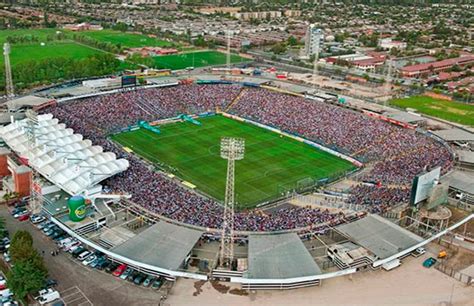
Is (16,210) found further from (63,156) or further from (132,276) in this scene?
(132,276)

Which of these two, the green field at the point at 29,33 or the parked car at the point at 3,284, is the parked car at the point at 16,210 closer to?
the parked car at the point at 3,284

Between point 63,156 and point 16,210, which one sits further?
point 63,156

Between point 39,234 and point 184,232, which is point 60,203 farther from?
point 184,232

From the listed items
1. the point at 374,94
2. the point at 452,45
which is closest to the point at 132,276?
the point at 374,94

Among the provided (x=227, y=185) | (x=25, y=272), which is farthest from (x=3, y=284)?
(x=227, y=185)

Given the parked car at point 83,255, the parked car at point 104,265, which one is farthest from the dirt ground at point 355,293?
the parked car at point 83,255

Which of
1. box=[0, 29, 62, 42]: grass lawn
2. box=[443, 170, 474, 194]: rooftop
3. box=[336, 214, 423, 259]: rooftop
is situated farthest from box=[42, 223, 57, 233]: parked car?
box=[0, 29, 62, 42]: grass lawn
